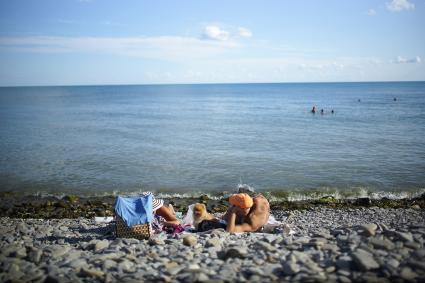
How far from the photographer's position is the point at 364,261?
6641 mm

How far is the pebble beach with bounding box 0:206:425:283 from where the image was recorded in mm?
6547

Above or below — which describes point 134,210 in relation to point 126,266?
above

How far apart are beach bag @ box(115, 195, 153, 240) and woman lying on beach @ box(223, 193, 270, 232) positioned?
2.30 metres

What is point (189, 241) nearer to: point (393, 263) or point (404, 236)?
point (393, 263)

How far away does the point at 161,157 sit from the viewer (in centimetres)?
2647

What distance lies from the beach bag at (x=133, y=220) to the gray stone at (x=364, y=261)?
5.39 metres

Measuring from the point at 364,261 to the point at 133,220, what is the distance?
589cm

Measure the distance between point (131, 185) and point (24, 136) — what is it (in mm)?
22361

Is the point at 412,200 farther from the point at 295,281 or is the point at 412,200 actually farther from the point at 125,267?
the point at 125,267

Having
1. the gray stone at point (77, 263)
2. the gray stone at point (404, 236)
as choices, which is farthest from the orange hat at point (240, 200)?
the gray stone at point (77, 263)

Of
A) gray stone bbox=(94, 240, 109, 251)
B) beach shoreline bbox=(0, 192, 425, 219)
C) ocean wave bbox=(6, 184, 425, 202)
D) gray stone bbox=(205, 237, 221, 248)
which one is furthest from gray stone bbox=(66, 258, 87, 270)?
ocean wave bbox=(6, 184, 425, 202)

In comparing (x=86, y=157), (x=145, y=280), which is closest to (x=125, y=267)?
(x=145, y=280)

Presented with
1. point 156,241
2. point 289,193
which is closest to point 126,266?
point 156,241

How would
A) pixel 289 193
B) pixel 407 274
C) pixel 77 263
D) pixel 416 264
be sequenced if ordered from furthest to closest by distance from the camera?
pixel 289 193 → pixel 77 263 → pixel 416 264 → pixel 407 274
